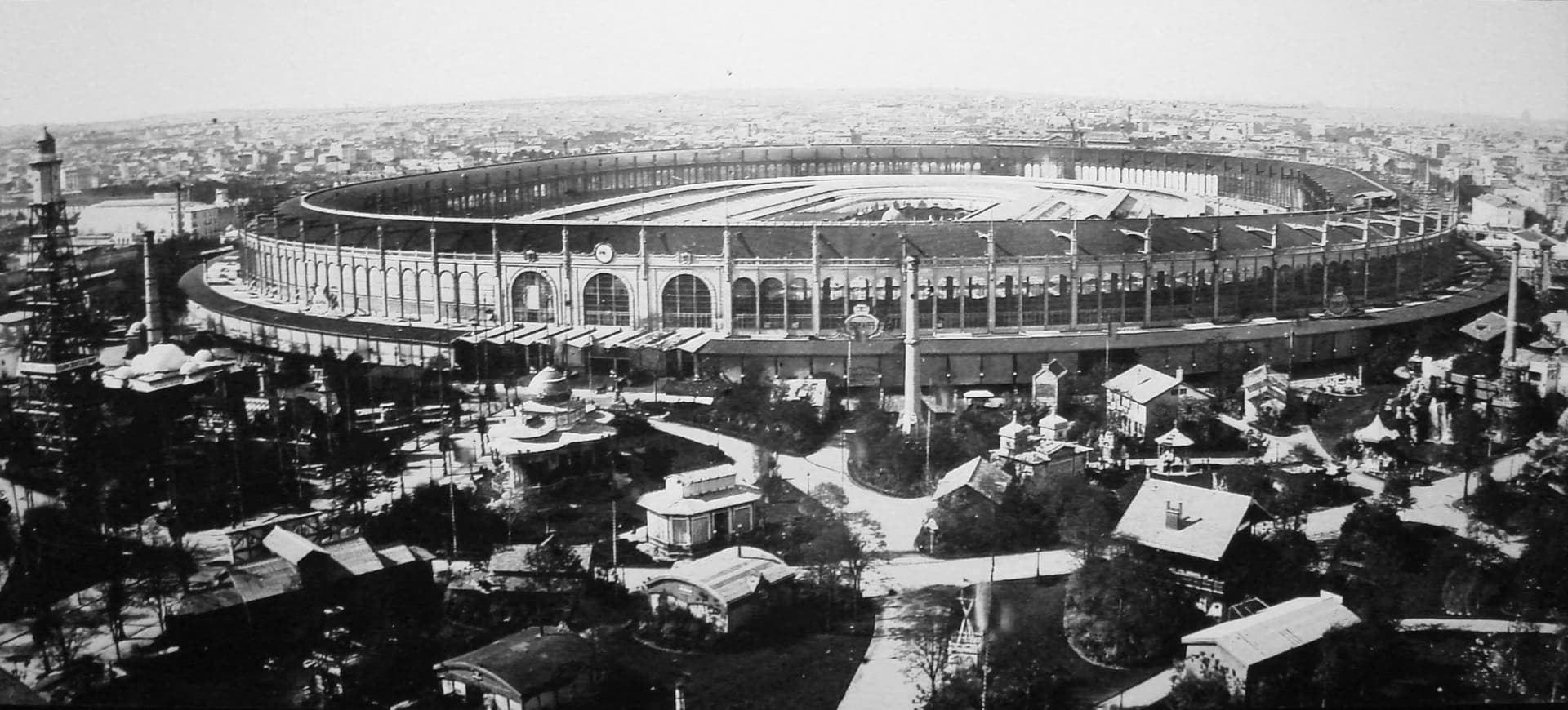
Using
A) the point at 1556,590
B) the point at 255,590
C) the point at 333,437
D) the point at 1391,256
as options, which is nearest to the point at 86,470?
the point at 333,437

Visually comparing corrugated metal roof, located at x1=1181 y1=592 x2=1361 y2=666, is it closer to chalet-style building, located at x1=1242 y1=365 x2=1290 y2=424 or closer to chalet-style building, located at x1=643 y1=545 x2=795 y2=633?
chalet-style building, located at x1=643 y1=545 x2=795 y2=633

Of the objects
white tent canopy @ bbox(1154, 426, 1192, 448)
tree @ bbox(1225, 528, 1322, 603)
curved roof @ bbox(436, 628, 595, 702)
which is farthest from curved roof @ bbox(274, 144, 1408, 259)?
curved roof @ bbox(436, 628, 595, 702)

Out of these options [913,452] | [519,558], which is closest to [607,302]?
[913,452]

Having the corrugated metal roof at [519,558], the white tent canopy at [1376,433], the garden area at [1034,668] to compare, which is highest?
the white tent canopy at [1376,433]

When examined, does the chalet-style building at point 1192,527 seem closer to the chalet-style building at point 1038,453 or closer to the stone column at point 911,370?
the chalet-style building at point 1038,453

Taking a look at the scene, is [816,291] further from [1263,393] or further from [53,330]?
[53,330]

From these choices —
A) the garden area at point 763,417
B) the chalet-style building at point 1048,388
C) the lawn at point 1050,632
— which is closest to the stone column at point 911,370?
the garden area at point 763,417
